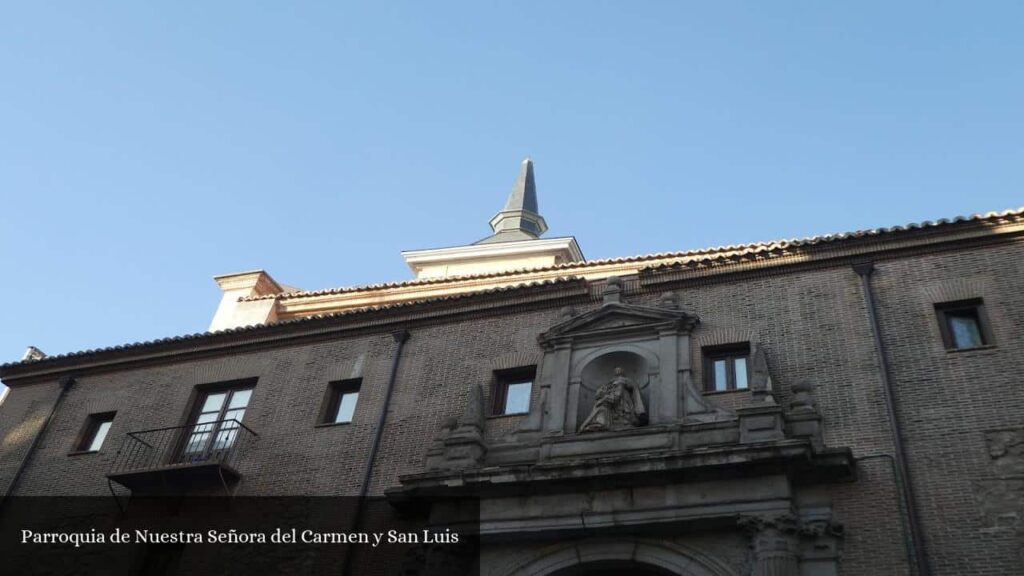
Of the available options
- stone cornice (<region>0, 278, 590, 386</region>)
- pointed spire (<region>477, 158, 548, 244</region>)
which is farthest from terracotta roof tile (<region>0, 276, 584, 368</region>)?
pointed spire (<region>477, 158, 548, 244</region>)

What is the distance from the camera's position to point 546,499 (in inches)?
563

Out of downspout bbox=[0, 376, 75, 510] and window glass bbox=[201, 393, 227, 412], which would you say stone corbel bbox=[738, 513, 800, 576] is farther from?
downspout bbox=[0, 376, 75, 510]

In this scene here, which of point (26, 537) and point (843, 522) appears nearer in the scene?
point (843, 522)

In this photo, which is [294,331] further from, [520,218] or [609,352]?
[520,218]

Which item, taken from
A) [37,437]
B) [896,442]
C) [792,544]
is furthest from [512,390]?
[37,437]

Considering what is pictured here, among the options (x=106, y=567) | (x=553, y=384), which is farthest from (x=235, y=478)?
(x=553, y=384)

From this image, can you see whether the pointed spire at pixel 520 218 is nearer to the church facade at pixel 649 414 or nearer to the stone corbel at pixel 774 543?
the church facade at pixel 649 414

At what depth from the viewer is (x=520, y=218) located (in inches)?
1506

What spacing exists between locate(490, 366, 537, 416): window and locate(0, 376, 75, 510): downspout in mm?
9461

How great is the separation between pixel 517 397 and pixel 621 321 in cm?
206

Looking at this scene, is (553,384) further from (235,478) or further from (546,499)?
(235,478)

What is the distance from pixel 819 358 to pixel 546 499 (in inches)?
172

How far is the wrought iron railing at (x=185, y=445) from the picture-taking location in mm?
17734

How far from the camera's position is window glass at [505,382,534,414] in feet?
53.6
